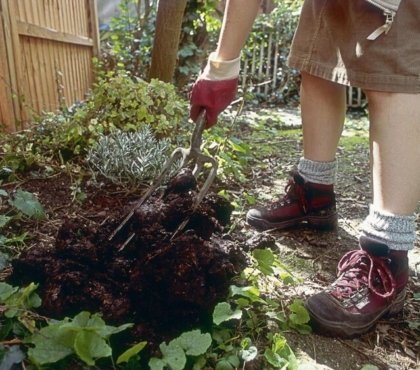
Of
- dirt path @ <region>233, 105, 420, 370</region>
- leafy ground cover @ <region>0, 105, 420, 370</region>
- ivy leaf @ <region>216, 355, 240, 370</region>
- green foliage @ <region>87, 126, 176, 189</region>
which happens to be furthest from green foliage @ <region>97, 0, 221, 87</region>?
ivy leaf @ <region>216, 355, 240, 370</region>

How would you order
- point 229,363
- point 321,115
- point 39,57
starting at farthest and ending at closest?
1. point 39,57
2. point 321,115
3. point 229,363

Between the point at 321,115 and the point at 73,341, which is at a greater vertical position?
the point at 321,115

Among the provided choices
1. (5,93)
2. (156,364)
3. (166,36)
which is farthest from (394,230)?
(166,36)

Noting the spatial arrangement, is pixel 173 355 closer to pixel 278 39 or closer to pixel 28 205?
pixel 28 205

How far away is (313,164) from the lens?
74.4 inches

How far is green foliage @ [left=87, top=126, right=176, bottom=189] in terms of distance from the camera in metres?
2.07

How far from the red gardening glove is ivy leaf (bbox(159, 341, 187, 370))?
850 millimetres

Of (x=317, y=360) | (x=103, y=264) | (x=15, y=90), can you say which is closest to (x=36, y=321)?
(x=103, y=264)

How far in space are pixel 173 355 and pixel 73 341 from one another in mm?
230

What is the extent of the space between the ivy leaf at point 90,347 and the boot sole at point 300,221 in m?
1.07

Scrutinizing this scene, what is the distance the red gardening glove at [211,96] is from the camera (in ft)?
5.11

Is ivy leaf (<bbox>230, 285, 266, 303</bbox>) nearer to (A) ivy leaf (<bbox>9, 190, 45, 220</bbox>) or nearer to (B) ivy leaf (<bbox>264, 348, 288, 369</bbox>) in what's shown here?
(B) ivy leaf (<bbox>264, 348, 288, 369</bbox>)

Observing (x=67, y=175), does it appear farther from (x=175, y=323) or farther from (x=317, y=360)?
(x=317, y=360)

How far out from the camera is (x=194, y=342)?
103 cm
